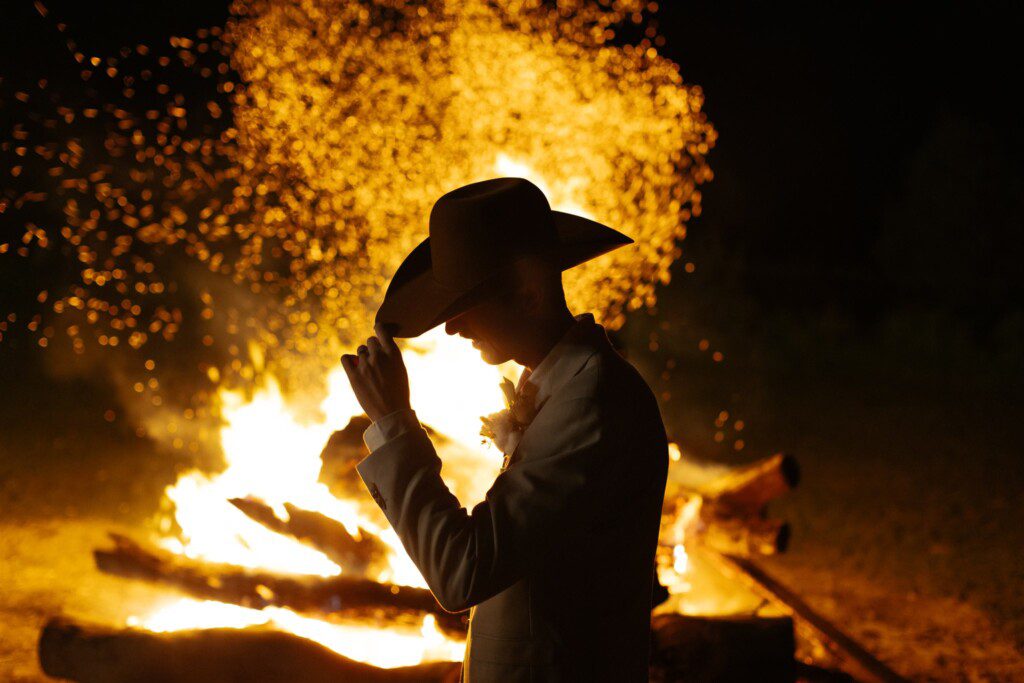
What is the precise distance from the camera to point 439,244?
6.50ft

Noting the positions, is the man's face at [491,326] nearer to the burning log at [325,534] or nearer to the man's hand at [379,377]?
the man's hand at [379,377]

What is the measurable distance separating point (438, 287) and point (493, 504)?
1.99ft

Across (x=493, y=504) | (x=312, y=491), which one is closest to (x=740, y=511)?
(x=312, y=491)

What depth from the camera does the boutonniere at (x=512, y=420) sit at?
2062 millimetres

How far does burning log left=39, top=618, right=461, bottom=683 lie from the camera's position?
3.53m

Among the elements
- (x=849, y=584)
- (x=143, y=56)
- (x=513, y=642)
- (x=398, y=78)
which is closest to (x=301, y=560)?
(x=513, y=642)

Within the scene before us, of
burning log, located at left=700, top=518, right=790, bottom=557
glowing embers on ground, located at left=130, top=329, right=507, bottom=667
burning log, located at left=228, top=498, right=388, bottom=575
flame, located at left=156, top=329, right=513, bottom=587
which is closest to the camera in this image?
glowing embers on ground, located at left=130, top=329, right=507, bottom=667

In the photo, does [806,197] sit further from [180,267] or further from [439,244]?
[439,244]

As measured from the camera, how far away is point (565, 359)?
1945 millimetres

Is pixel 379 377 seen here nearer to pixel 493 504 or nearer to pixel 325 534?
pixel 493 504

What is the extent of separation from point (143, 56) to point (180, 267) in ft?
12.8

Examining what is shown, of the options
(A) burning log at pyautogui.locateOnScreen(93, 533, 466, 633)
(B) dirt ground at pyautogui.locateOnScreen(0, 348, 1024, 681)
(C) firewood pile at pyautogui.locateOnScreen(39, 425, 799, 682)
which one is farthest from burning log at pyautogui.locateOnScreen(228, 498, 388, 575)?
(B) dirt ground at pyautogui.locateOnScreen(0, 348, 1024, 681)

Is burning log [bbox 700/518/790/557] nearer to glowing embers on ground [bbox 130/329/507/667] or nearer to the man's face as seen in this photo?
glowing embers on ground [bbox 130/329/507/667]

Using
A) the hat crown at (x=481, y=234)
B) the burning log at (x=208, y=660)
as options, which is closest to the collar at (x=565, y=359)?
the hat crown at (x=481, y=234)
